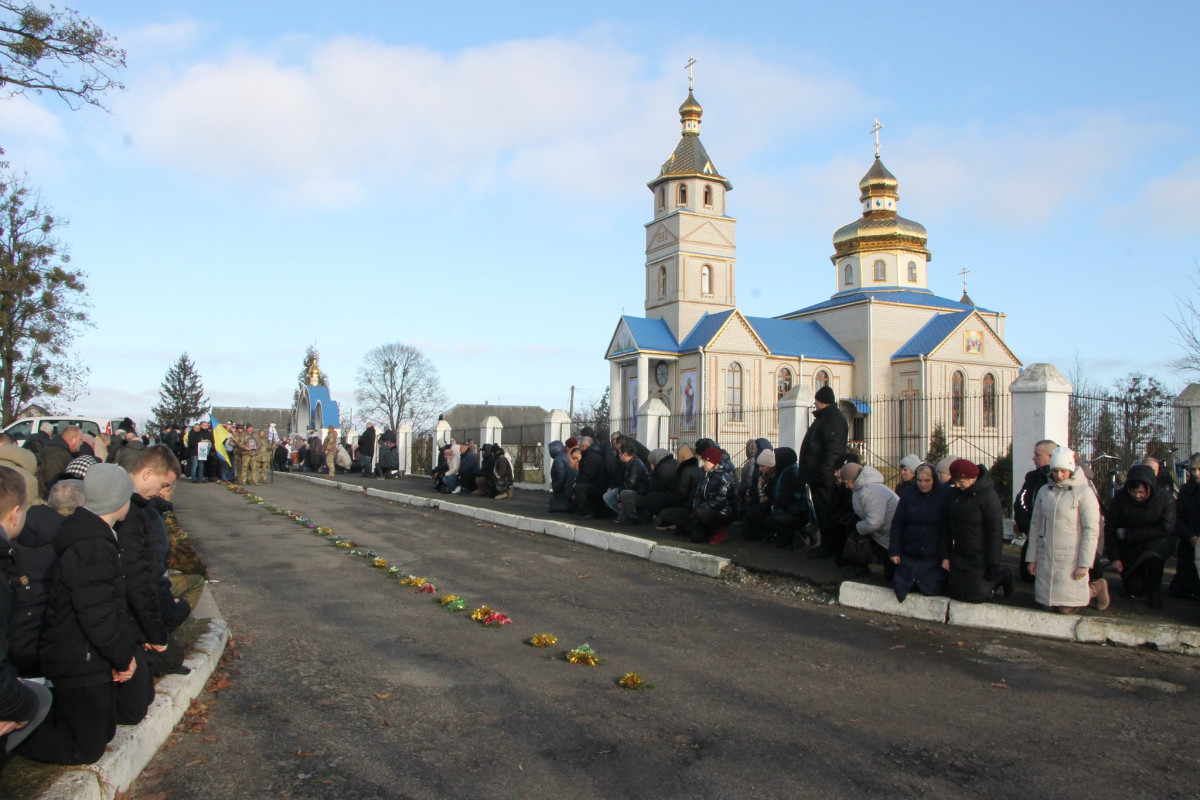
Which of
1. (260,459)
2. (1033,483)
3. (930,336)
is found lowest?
(260,459)

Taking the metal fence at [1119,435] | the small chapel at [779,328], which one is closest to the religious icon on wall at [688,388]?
the small chapel at [779,328]

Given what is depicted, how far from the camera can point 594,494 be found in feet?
49.3

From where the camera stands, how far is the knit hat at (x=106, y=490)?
13.7 feet

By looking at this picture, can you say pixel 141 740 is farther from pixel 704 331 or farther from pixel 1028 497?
pixel 704 331

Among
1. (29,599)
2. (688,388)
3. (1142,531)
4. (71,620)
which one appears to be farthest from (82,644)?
(688,388)

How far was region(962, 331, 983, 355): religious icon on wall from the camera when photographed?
47.2 m

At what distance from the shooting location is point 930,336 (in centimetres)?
4812

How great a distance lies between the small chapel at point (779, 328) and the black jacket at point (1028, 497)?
111ft

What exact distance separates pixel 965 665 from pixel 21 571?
6126 millimetres

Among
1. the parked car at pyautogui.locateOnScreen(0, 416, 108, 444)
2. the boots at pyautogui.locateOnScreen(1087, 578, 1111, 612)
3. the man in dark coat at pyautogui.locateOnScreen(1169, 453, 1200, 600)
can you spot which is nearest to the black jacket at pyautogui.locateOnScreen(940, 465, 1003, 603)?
the boots at pyautogui.locateOnScreen(1087, 578, 1111, 612)

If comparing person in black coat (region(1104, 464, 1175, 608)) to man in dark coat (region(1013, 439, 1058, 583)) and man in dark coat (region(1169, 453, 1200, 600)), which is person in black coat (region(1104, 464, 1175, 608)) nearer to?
man in dark coat (region(1169, 453, 1200, 600))

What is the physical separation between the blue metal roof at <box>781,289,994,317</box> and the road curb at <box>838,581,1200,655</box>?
43058 mm

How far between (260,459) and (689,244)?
30351 millimetres

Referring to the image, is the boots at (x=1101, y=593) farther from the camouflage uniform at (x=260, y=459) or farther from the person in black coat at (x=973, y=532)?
the camouflage uniform at (x=260, y=459)
